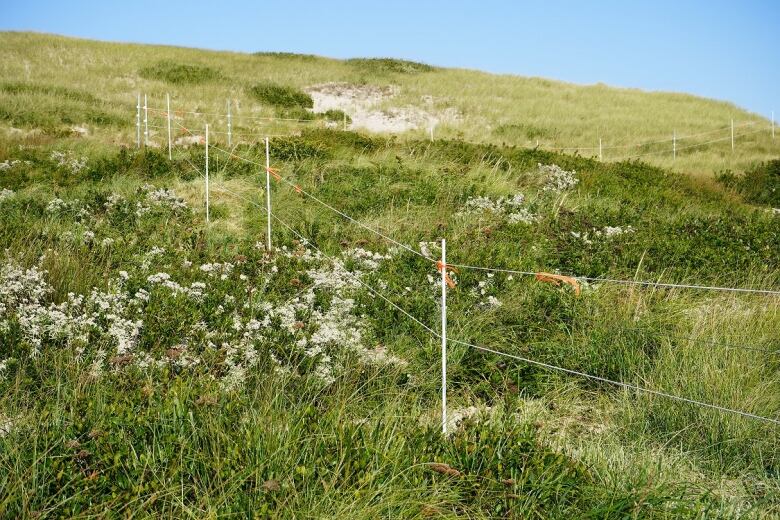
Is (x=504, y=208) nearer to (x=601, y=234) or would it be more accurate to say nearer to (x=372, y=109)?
(x=601, y=234)

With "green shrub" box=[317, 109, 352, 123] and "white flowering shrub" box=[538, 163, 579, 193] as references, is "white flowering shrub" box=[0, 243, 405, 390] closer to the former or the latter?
"white flowering shrub" box=[538, 163, 579, 193]

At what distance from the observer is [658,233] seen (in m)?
9.83

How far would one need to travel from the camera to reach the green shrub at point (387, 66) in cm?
4036

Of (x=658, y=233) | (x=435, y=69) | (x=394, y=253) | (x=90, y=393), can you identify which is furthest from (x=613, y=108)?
(x=90, y=393)

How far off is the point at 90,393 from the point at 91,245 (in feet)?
14.9

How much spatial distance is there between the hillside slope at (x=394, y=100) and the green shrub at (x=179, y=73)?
2.8 inches

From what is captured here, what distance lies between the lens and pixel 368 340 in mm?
6012

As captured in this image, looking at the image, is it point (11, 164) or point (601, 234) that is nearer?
point (601, 234)

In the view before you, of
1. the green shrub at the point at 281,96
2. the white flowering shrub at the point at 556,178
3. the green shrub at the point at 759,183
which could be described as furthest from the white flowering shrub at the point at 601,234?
the green shrub at the point at 281,96

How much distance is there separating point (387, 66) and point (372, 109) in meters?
13.9

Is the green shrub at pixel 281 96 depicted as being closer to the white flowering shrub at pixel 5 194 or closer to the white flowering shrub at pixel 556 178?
the white flowering shrub at pixel 556 178

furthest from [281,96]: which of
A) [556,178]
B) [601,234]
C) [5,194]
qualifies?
[601,234]

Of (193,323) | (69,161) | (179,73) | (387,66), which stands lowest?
(193,323)

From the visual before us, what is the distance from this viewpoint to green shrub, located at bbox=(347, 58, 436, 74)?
40.4 metres
